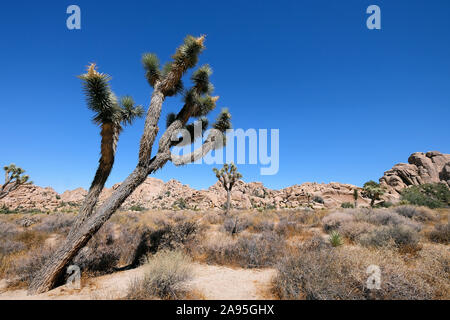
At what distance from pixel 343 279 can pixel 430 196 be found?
39548 millimetres

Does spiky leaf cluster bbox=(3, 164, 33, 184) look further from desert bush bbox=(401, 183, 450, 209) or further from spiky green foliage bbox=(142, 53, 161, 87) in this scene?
desert bush bbox=(401, 183, 450, 209)

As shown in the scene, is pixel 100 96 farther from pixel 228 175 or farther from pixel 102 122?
pixel 228 175

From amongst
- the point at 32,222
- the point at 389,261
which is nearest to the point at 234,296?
the point at 389,261

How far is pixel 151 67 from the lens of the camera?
6.28 m

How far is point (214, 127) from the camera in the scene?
785 cm

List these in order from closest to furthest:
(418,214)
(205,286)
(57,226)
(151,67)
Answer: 1. (205,286)
2. (151,67)
3. (57,226)
4. (418,214)

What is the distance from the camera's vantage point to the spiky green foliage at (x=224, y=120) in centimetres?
774

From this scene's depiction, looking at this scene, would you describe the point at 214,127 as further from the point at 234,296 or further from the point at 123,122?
the point at 234,296

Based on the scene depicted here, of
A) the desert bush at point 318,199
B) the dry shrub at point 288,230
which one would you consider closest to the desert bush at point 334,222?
the dry shrub at point 288,230

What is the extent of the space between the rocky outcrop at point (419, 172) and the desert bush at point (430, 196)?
1078 centimetres

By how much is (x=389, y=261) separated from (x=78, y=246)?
24.2 feet

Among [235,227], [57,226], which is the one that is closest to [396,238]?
[235,227]

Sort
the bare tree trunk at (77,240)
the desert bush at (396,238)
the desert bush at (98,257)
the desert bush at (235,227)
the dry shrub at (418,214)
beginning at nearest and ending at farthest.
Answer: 1. the bare tree trunk at (77,240)
2. the desert bush at (98,257)
3. the desert bush at (396,238)
4. the desert bush at (235,227)
5. the dry shrub at (418,214)

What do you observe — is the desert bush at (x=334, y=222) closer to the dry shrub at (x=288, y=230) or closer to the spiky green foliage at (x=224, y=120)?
the dry shrub at (x=288, y=230)
